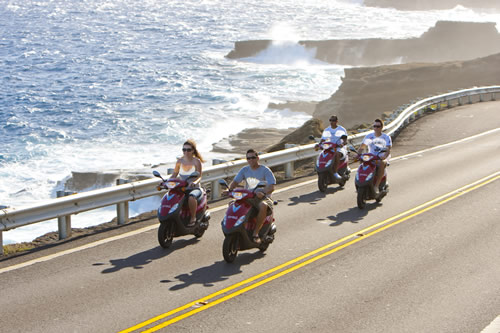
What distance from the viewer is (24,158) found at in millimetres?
49844

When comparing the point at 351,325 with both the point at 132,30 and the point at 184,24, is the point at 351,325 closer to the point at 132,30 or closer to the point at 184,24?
the point at 132,30

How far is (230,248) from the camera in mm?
11555

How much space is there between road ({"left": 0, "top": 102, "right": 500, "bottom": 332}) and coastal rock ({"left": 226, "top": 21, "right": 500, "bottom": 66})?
9412 cm

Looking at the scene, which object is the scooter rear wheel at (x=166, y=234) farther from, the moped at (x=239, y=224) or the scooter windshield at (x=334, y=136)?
the scooter windshield at (x=334, y=136)

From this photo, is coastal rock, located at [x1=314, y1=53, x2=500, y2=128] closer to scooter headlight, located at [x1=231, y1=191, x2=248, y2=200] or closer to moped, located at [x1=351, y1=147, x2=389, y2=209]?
moped, located at [x1=351, y1=147, x2=389, y2=209]

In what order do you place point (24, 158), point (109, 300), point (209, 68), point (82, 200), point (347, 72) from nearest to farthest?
point (109, 300), point (82, 200), point (24, 158), point (347, 72), point (209, 68)

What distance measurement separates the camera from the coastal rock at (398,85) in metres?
46.5

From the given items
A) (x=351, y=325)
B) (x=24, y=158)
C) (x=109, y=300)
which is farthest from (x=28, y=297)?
(x=24, y=158)

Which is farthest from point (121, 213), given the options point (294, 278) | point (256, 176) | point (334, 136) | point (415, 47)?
point (415, 47)

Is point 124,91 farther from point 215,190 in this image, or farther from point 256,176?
point 256,176

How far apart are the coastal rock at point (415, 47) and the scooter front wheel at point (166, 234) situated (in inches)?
3820

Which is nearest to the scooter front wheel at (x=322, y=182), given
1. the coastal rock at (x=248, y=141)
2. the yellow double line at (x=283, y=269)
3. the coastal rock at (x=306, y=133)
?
the yellow double line at (x=283, y=269)

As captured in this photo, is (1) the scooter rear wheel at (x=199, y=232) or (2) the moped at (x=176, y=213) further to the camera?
(1) the scooter rear wheel at (x=199, y=232)

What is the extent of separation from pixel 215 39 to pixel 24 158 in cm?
9158
